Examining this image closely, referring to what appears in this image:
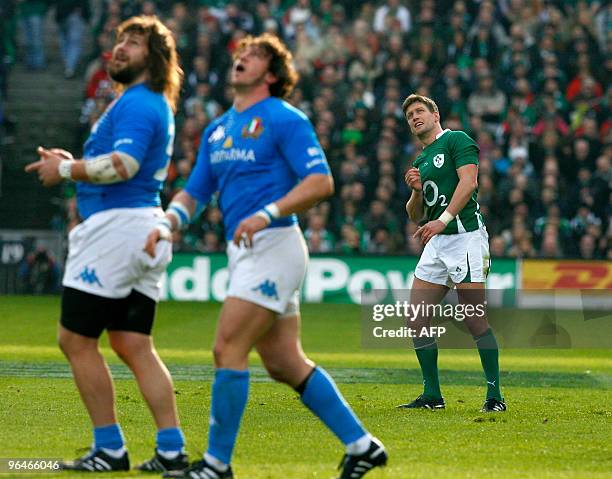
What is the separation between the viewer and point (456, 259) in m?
10.9

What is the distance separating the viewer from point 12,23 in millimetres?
27828

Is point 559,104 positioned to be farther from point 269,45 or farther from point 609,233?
point 269,45

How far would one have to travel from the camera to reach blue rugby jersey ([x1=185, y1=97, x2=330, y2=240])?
22.8 ft

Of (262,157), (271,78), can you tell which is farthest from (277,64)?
(262,157)

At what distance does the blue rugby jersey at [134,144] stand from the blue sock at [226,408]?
1.11 meters

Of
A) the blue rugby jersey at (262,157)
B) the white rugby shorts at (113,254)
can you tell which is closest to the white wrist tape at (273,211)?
the blue rugby jersey at (262,157)

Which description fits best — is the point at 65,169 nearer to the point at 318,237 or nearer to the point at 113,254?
the point at 113,254

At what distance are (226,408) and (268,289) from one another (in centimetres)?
63

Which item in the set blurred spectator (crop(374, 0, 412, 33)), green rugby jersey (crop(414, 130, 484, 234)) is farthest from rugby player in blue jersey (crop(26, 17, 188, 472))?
blurred spectator (crop(374, 0, 412, 33))

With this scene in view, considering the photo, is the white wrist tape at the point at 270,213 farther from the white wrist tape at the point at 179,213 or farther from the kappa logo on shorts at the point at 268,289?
the white wrist tape at the point at 179,213

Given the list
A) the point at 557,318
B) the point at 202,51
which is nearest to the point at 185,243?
the point at 202,51

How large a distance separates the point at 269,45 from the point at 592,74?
20224 mm

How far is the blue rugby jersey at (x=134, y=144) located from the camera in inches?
281

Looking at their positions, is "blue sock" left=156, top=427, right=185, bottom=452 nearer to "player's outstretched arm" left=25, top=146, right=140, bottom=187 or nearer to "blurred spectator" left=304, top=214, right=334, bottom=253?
"player's outstretched arm" left=25, top=146, right=140, bottom=187
